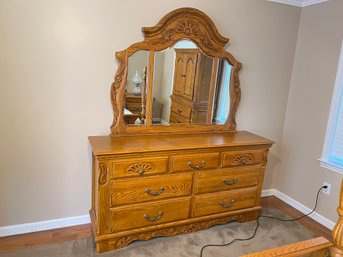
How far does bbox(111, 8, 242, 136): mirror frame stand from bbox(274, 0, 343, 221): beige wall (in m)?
0.91

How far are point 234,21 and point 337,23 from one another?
973 millimetres

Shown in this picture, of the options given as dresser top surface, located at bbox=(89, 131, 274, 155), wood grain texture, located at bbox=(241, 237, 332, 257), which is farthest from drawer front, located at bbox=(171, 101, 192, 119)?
wood grain texture, located at bbox=(241, 237, 332, 257)

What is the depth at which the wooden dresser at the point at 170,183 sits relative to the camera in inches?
80.4

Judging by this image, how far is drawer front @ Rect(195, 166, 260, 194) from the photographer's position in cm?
235

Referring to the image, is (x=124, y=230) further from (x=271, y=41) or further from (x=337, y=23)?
(x=337, y=23)

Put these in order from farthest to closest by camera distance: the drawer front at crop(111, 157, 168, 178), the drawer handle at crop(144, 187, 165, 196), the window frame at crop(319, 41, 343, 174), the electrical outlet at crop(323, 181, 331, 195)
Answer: the electrical outlet at crop(323, 181, 331, 195), the window frame at crop(319, 41, 343, 174), the drawer handle at crop(144, 187, 165, 196), the drawer front at crop(111, 157, 168, 178)

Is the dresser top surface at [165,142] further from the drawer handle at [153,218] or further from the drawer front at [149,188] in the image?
the drawer handle at [153,218]

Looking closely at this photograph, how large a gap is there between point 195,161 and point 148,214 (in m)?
0.58

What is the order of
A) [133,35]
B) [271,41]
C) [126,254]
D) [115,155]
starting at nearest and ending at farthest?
[115,155]
[126,254]
[133,35]
[271,41]

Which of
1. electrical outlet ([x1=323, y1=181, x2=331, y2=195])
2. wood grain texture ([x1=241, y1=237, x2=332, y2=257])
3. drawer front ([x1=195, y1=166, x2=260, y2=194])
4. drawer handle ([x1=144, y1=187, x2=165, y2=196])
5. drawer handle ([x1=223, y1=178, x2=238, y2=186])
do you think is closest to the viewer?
wood grain texture ([x1=241, y1=237, x2=332, y2=257])

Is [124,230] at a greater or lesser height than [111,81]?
lesser

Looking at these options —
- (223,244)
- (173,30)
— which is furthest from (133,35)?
(223,244)

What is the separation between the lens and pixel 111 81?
2320mm

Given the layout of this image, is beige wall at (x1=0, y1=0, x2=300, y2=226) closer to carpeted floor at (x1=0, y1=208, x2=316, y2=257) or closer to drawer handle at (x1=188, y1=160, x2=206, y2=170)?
carpeted floor at (x1=0, y1=208, x2=316, y2=257)
